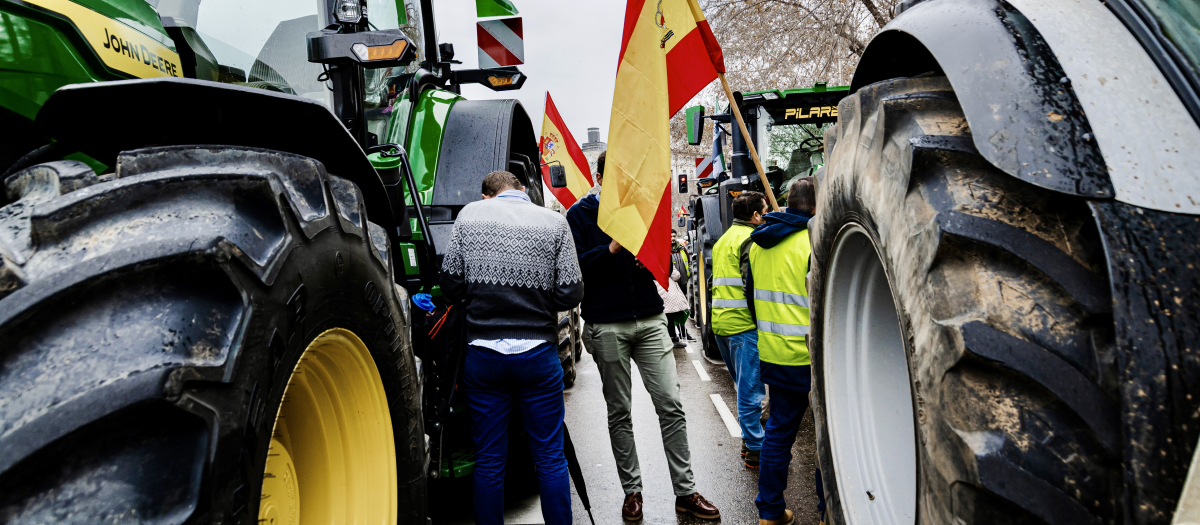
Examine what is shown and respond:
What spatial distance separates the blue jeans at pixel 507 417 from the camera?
3.46 meters

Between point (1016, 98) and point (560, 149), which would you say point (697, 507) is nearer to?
point (1016, 98)

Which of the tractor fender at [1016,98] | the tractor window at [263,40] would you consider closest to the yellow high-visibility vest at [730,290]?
the tractor window at [263,40]

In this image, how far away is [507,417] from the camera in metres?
3.59

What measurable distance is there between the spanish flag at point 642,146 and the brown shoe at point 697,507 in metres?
1.41

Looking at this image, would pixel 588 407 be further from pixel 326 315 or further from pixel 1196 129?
pixel 1196 129

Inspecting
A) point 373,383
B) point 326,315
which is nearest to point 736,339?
point 373,383

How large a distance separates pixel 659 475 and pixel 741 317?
46.7 inches

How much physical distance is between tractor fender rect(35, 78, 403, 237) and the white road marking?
4565 millimetres

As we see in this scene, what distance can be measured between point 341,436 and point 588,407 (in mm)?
5135

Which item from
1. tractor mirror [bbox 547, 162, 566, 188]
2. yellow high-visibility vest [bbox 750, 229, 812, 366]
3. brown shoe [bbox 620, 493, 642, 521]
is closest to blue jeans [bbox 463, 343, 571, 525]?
brown shoe [bbox 620, 493, 642, 521]

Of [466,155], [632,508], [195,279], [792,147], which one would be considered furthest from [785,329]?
[792,147]

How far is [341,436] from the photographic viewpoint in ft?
6.59

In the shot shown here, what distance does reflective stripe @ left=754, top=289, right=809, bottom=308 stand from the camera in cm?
386

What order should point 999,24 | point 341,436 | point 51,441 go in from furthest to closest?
point 341,436
point 999,24
point 51,441
